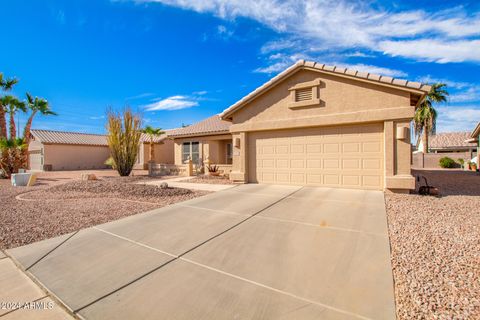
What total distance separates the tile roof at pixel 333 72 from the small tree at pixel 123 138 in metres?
8.09

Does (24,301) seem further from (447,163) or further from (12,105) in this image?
(447,163)

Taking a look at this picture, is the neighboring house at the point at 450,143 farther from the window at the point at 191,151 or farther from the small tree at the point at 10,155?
the small tree at the point at 10,155

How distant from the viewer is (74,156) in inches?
1074

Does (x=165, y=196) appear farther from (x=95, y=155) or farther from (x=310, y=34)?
(x=95, y=155)

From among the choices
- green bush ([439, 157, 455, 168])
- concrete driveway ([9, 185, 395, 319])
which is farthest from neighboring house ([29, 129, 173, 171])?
green bush ([439, 157, 455, 168])

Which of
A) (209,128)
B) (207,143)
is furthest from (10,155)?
(209,128)

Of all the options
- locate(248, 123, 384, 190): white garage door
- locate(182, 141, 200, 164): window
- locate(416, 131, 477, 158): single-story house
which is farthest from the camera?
locate(416, 131, 477, 158): single-story house

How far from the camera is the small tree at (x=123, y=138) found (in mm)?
15547

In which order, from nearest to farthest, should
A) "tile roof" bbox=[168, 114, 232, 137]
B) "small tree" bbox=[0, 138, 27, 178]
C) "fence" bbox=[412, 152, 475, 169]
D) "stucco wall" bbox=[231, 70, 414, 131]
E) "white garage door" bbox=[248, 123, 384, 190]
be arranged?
"stucco wall" bbox=[231, 70, 414, 131] < "white garage door" bbox=[248, 123, 384, 190] < "small tree" bbox=[0, 138, 27, 178] < "tile roof" bbox=[168, 114, 232, 137] < "fence" bbox=[412, 152, 475, 169]

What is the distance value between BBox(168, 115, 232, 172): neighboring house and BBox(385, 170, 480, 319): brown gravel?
41.5 feet

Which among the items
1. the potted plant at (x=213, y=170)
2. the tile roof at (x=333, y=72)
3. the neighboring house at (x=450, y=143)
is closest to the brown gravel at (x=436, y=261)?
the tile roof at (x=333, y=72)

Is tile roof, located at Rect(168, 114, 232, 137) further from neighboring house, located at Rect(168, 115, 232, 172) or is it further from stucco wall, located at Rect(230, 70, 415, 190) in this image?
stucco wall, located at Rect(230, 70, 415, 190)

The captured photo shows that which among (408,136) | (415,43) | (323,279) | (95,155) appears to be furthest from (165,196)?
(95,155)

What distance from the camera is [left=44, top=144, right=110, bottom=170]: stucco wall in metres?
25.3
